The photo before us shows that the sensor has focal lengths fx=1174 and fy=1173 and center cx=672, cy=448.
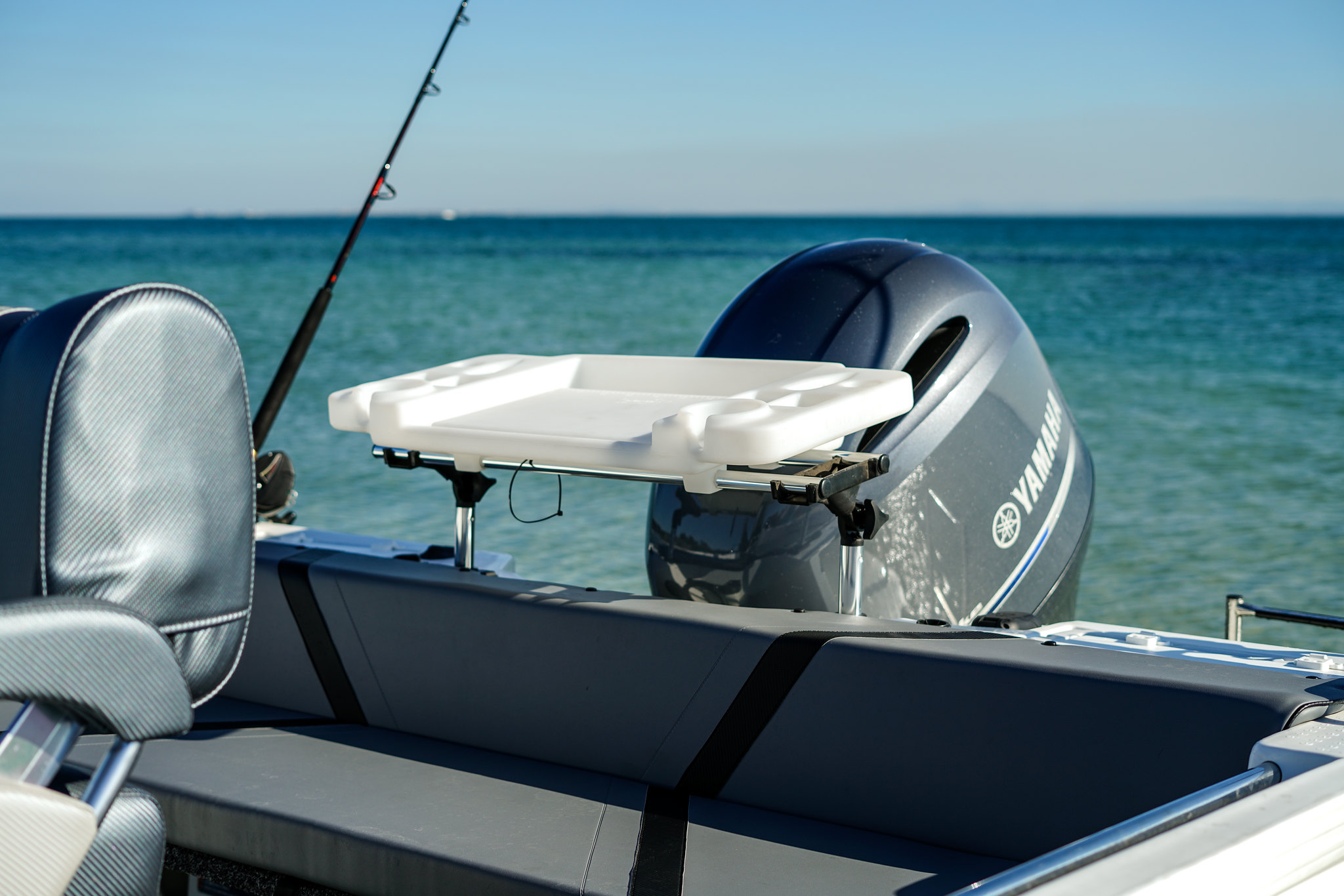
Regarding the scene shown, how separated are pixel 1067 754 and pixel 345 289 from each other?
926 inches

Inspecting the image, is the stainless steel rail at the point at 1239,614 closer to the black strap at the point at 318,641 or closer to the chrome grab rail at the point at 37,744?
the black strap at the point at 318,641

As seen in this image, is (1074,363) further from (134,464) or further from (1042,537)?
(134,464)

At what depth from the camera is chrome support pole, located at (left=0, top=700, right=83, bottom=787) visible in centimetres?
86

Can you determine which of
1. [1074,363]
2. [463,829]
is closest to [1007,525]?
[463,829]

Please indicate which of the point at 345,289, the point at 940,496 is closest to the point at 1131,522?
the point at 940,496

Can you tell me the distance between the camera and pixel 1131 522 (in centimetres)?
708

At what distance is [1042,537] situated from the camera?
2408 millimetres

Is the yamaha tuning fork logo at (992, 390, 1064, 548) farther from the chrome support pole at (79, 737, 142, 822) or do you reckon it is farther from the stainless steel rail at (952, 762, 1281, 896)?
the chrome support pole at (79, 737, 142, 822)

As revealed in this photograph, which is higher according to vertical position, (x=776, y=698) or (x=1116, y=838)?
(x=1116, y=838)

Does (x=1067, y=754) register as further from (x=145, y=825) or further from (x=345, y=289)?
(x=345, y=289)

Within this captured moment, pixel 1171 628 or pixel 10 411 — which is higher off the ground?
pixel 10 411

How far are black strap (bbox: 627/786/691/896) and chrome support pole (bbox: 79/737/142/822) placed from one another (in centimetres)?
69

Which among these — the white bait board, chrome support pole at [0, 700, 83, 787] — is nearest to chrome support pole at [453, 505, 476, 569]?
the white bait board

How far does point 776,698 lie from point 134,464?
0.94 meters
